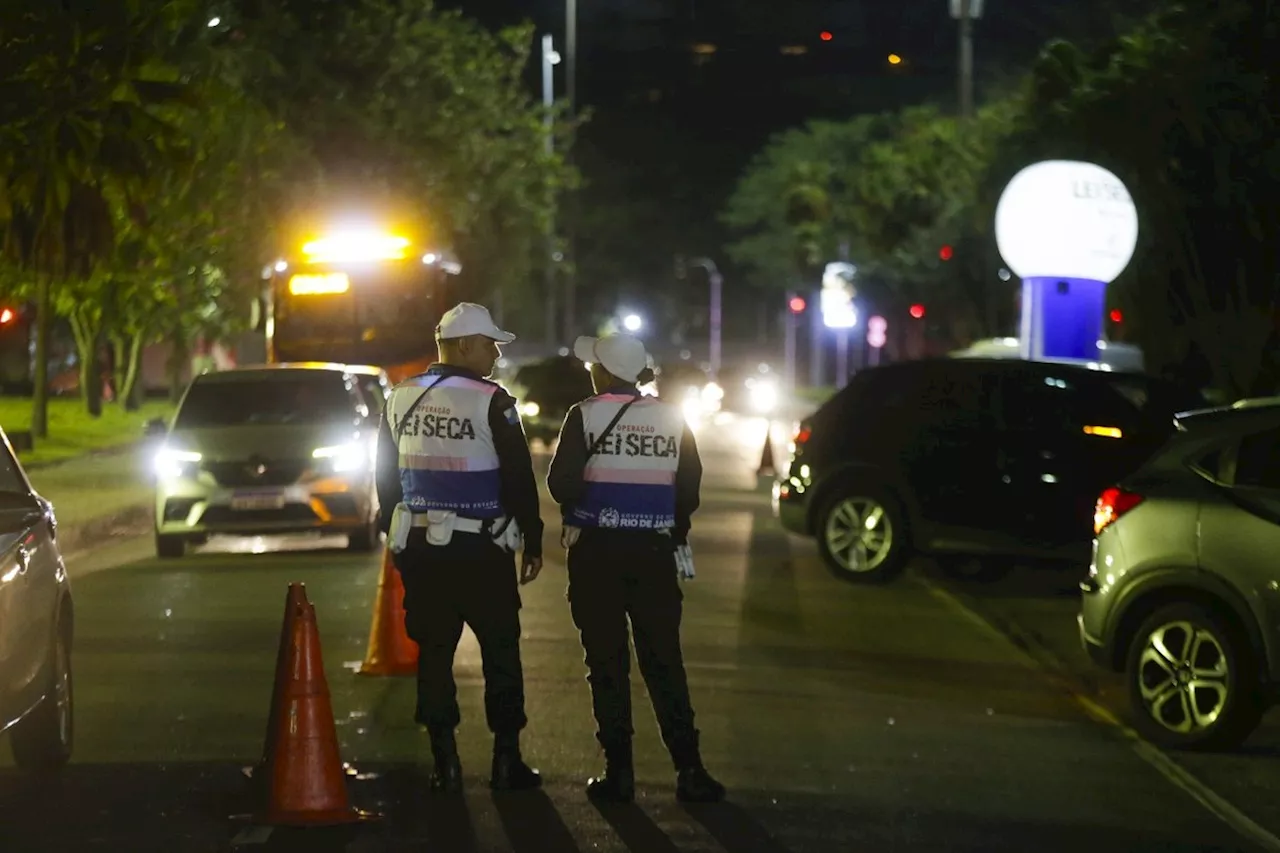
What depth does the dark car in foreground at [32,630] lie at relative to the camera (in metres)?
7.72

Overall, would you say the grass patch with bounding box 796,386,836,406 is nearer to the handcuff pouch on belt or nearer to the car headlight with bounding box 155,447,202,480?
the car headlight with bounding box 155,447,202,480

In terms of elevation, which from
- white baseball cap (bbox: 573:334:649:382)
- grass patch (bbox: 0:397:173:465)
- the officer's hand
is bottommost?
grass patch (bbox: 0:397:173:465)

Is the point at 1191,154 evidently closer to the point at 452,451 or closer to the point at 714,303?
the point at 452,451

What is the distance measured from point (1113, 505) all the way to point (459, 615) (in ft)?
11.2

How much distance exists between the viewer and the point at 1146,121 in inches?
1254

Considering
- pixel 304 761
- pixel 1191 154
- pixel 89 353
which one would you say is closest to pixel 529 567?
pixel 304 761

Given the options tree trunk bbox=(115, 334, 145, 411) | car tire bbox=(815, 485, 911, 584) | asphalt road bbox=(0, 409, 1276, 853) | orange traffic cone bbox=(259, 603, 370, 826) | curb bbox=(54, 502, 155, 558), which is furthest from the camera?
tree trunk bbox=(115, 334, 145, 411)

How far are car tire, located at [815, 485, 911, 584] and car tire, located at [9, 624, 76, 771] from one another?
8.33 metres

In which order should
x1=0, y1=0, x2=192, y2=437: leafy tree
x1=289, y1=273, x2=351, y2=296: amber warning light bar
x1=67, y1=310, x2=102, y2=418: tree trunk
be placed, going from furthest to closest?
1. x1=67, y1=310, x2=102, y2=418: tree trunk
2. x1=289, y1=273, x2=351, y2=296: amber warning light bar
3. x1=0, y1=0, x2=192, y2=437: leafy tree

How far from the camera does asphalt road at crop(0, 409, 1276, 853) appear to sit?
7.67 metres

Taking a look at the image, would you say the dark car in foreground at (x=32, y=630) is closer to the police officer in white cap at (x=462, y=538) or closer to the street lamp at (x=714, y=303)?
the police officer in white cap at (x=462, y=538)

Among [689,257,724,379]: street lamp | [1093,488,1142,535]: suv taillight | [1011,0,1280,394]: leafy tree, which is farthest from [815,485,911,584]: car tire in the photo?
[689,257,724,379]: street lamp

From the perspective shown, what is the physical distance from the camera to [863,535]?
637 inches

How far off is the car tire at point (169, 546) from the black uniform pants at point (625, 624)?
10103 mm
